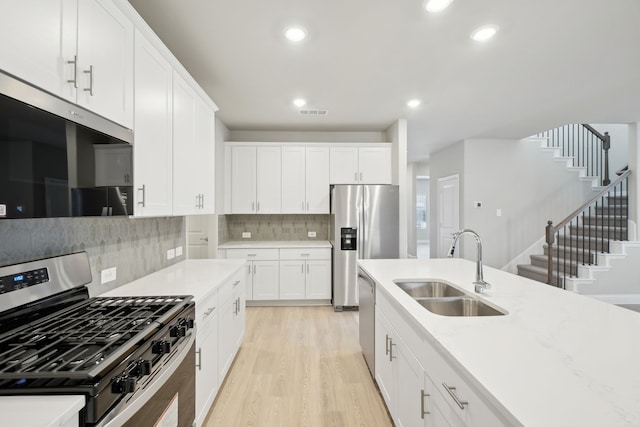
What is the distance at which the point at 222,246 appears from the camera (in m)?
4.34

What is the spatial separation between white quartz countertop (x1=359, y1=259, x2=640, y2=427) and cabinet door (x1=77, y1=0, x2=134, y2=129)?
1732 millimetres

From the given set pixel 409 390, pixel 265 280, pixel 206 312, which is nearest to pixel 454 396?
pixel 409 390

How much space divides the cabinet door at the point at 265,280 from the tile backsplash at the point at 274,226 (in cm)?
69

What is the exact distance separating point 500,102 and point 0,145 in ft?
14.1

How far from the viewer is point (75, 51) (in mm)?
1273

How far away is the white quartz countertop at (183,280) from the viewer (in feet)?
6.15

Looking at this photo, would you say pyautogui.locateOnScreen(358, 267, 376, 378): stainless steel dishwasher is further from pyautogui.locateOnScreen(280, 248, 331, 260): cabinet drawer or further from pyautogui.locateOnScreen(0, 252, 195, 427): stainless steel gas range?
pyautogui.locateOnScreen(280, 248, 331, 260): cabinet drawer

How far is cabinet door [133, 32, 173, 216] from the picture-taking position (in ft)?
5.73

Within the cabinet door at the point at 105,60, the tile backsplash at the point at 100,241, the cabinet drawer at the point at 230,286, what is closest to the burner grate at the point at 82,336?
the tile backsplash at the point at 100,241

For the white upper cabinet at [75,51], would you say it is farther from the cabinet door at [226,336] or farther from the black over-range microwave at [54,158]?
the cabinet door at [226,336]

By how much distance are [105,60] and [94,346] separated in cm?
126

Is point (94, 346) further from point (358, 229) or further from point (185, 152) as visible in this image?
point (358, 229)

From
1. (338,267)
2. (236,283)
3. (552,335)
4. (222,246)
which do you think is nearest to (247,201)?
(222,246)

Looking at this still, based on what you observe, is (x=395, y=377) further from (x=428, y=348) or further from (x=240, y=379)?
(x=240, y=379)
